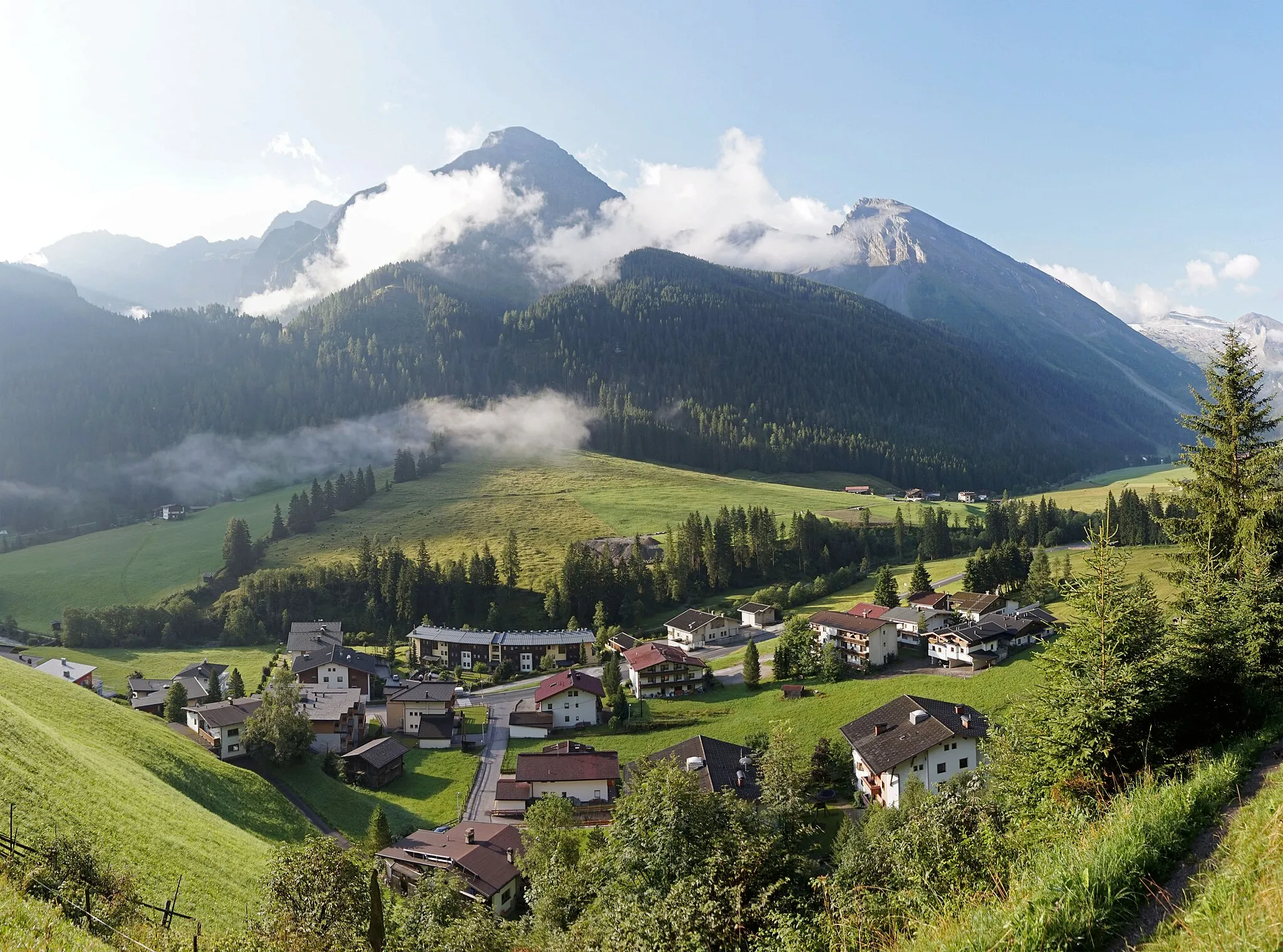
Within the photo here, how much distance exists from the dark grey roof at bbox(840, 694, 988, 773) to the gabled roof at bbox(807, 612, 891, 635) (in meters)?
25.1

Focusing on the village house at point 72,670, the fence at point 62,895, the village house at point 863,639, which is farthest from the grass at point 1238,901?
the village house at point 72,670

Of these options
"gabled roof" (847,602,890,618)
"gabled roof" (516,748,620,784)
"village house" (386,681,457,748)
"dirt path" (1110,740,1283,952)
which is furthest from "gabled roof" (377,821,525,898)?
"gabled roof" (847,602,890,618)

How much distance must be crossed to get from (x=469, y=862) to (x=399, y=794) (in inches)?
906

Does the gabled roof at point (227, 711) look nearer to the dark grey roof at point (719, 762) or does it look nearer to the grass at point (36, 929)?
the dark grey roof at point (719, 762)

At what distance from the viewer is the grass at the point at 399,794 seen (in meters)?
52.1

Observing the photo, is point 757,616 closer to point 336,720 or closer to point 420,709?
point 420,709

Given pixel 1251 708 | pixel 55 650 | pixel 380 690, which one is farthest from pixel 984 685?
pixel 55 650

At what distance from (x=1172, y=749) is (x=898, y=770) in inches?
1343

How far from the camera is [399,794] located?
5950 cm

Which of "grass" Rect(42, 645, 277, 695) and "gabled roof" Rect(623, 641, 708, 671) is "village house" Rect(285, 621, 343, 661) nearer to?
"grass" Rect(42, 645, 277, 695)

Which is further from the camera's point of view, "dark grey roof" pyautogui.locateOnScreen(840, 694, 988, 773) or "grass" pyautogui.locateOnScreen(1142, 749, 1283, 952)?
"dark grey roof" pyautogui.locateOnScreen(840, 694, 988, 773)

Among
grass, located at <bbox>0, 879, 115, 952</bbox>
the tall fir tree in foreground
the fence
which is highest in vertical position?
the tall fir tree in foreground

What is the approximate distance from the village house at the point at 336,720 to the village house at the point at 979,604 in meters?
69.1

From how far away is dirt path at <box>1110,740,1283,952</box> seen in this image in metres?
7.74
